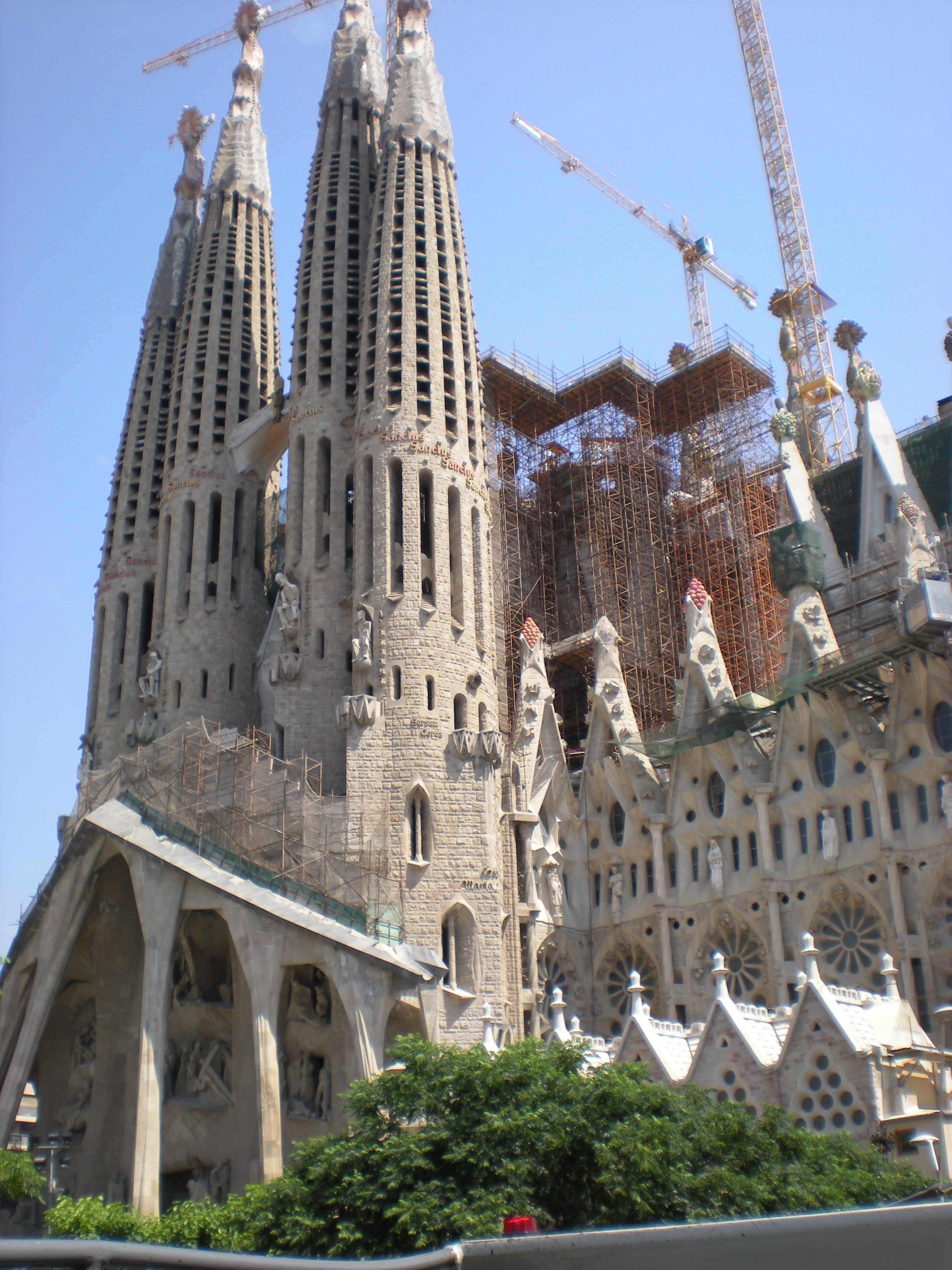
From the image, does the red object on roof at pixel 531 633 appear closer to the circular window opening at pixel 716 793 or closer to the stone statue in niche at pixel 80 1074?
the circular window opening at pixel 716 793

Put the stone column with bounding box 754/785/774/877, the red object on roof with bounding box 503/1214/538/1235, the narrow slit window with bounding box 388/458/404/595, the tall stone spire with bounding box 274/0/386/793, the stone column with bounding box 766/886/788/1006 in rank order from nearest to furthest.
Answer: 1. the red object on roof with bounding box 503/1214/538/1235
2. the stone column with bounding box 766/886/788/1006
3. the stone column with bounding box 754/785/774/877
4. the narrow slit window with bounding box 388/458/404/595
5. the tall stone spire with bounding box 274/0/386/793

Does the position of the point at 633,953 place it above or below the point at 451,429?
below

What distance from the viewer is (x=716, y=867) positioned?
34781 mm

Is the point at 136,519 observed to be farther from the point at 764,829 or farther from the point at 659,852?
the point at 764,829

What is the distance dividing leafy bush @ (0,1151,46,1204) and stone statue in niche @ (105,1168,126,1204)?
4.03 metres

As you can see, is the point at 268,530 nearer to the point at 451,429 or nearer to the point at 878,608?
the point at 451,429

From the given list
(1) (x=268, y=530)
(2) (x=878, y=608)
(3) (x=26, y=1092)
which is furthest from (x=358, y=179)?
(3) (x=26, y=1092)

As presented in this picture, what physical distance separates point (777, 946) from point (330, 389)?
22.0 m

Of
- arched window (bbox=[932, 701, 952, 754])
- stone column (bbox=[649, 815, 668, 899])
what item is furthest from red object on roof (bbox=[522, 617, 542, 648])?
arched window (bbox=[932, 701, 952, 754])

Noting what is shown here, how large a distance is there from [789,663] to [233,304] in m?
24.8

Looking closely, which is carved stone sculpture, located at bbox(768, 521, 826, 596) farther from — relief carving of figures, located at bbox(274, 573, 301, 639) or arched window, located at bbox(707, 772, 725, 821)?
relief carving of figures, located at bbox(274, 573, 301, 639)

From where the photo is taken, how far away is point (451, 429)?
38.7 m

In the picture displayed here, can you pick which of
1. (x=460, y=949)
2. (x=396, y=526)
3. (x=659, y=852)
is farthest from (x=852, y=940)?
(x=396, y=526)

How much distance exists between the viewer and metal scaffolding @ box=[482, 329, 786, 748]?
4547cm
